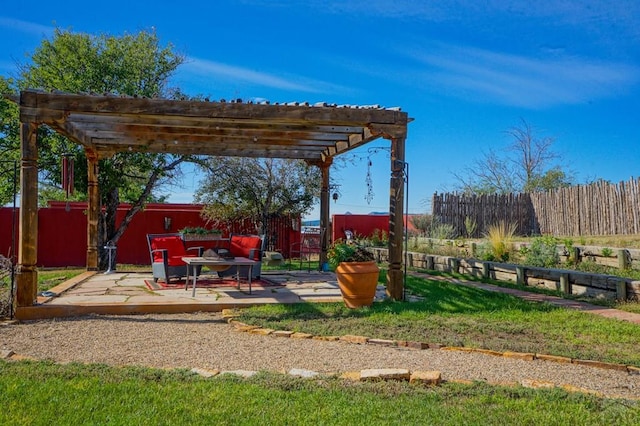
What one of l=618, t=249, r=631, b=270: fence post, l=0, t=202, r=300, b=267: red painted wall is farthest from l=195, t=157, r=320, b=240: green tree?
l=618, t=249, r=631, b=270: fence post

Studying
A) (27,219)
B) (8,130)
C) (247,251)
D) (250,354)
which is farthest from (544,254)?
(8,130)

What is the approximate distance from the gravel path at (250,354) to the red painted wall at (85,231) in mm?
10043

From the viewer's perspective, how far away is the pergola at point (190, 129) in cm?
645

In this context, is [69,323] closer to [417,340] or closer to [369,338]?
[369,338]

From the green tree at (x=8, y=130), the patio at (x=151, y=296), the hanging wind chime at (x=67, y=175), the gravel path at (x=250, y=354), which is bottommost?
the gravel path at (x=250, y=354)

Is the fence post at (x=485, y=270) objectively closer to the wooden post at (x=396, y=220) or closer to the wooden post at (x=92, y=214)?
the wooden post at (x=396, y=220)

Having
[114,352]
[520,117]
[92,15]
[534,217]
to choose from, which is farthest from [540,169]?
[114,352]

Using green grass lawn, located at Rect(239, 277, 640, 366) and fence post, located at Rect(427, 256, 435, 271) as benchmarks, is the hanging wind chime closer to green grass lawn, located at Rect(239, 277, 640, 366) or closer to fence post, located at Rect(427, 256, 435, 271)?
green grass lawn, located at Rect(239, 277, 640, 366)

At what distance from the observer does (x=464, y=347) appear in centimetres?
486

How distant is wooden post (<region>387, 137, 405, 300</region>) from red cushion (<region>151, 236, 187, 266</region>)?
356 cm

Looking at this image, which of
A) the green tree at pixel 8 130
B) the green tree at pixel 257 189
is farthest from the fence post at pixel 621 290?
the green tree at pixel 8 130

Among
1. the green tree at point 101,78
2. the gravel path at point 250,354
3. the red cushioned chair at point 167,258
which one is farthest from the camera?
the green tree at point 101,78

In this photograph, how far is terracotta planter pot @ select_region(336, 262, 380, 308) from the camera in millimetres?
6828

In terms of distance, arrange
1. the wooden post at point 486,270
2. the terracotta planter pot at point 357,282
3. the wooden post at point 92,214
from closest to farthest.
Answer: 1. the terracotta planter pot at point 357,282
2. the wooden post at point 486,270
3. the wooden post at point 92,214
